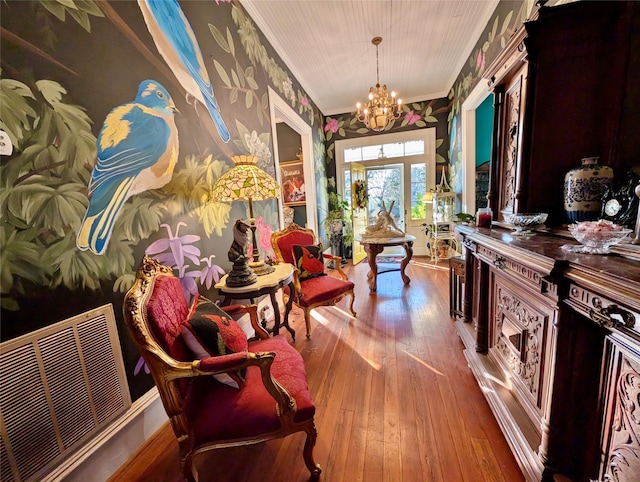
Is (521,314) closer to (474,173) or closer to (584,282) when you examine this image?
(584,282)

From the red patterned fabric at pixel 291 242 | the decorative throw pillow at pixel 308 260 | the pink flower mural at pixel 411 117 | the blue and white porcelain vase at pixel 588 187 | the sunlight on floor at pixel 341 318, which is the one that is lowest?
the sunlight on floor at pixel 341 318

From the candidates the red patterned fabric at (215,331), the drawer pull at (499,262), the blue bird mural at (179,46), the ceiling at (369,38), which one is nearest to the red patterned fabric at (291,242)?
the blue bird mural at (179,46)

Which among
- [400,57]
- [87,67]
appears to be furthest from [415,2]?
[87,67]

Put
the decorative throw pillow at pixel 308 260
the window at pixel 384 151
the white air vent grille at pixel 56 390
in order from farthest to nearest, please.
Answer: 1. the window at pixel 384 151
2. the decorative throw pillow at pixel 308 260
3. the white air vent grille at pixel 56 390

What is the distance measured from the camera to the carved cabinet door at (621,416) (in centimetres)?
75

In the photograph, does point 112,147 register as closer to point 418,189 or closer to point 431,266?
point 431,266

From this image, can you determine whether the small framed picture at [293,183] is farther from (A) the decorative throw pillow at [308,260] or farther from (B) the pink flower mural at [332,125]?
(A) the decorative throw pillow at [308,260]

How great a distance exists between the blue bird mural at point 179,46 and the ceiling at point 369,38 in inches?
45.7

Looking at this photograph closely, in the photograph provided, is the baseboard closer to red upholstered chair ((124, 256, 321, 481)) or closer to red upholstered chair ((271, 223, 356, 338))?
red upholstered chair ((124, 256, 321, 481))

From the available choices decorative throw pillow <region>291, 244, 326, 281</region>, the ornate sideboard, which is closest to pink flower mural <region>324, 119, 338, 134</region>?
decorative throw pillow <region>291, 244, 326, 281</region>

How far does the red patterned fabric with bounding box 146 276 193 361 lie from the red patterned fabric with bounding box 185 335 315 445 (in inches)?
8.4

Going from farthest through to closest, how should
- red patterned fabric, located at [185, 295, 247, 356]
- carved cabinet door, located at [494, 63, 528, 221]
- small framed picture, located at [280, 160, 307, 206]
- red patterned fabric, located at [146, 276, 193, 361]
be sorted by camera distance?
small framed picture, located at [280, 160, 307, 206] → carved cabinet door, located at [494, 63, 528, 221] → red patterned fabric, located at [185, 295, 247, 356] → red patterned fabric, located at [146, 276, 193, 361]

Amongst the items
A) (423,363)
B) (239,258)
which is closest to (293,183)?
(239,258)

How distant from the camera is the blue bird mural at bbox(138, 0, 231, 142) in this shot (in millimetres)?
1560
